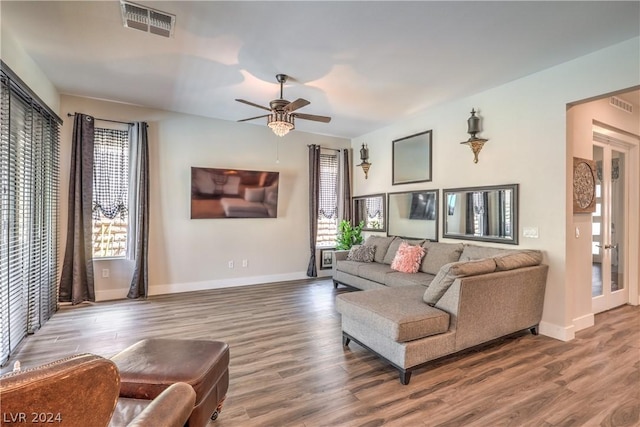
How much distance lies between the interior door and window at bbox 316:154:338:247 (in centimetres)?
413

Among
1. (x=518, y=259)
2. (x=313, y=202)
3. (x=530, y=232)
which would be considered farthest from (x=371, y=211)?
(x=518, y=259)

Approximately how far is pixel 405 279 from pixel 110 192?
14.8 ft

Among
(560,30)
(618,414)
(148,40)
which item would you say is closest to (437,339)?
(618,414)

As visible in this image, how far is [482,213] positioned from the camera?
4.09 m

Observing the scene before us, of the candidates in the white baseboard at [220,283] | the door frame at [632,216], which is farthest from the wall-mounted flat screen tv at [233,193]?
the door frame at [632,216]

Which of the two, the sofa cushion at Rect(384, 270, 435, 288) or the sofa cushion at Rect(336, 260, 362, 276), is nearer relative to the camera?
the sofa cushion at Rect(384, 270, 435, 288)

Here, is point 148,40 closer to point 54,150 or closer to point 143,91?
point 143,91

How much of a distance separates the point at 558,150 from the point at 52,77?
5.95 meters

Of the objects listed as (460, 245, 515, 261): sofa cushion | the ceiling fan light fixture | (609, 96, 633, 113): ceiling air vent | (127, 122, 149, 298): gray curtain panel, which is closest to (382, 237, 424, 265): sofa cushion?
(460, 245, 515, 261): sofa cushion

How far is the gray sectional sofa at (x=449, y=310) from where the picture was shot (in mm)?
2486

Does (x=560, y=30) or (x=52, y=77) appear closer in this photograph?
(x=560, y=30)

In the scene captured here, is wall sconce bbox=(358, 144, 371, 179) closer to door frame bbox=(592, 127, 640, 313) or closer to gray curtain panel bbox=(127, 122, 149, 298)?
door frame bbox=(592, 127, 640, 313)

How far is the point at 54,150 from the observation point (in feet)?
13.3

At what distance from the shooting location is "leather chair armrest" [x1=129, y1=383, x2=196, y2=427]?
42.8 inches
